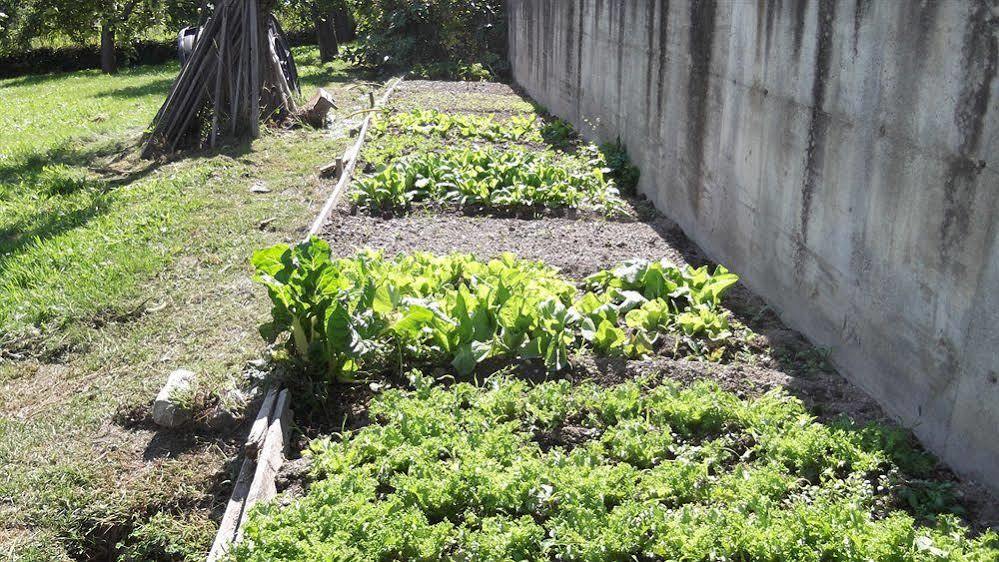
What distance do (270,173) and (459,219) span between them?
131 inches

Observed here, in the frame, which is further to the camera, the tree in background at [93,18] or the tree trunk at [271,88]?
the tree in background at [93,18]

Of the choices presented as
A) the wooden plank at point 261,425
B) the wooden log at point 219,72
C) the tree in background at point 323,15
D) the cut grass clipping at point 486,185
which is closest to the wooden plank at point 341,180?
the cut grass clipping at point 486,185

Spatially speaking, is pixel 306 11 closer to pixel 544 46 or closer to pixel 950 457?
pixel 544 46

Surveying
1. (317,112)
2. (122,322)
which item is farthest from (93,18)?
(122,322)

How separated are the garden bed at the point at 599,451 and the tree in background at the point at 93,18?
9062 mm

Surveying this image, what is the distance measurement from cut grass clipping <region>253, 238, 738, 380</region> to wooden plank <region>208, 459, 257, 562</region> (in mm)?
785

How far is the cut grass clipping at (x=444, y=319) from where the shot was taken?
14.7 feet

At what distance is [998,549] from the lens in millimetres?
2879

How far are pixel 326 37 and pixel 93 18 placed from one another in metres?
9.99

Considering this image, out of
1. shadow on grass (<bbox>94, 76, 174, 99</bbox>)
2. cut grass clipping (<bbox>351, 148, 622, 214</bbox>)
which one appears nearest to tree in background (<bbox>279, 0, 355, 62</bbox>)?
shadow on grass (<bbox>94, 76, 174, 99</bbox>)

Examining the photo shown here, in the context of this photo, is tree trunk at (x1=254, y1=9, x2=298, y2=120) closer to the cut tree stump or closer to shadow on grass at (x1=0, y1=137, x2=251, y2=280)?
the cut tree stump

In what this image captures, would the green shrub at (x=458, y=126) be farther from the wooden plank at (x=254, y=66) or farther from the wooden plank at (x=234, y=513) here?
the wooden plank at (x=234, y=513)

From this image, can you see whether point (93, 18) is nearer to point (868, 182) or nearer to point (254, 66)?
point (254, 66)

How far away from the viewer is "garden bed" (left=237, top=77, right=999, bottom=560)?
10.1 feet
